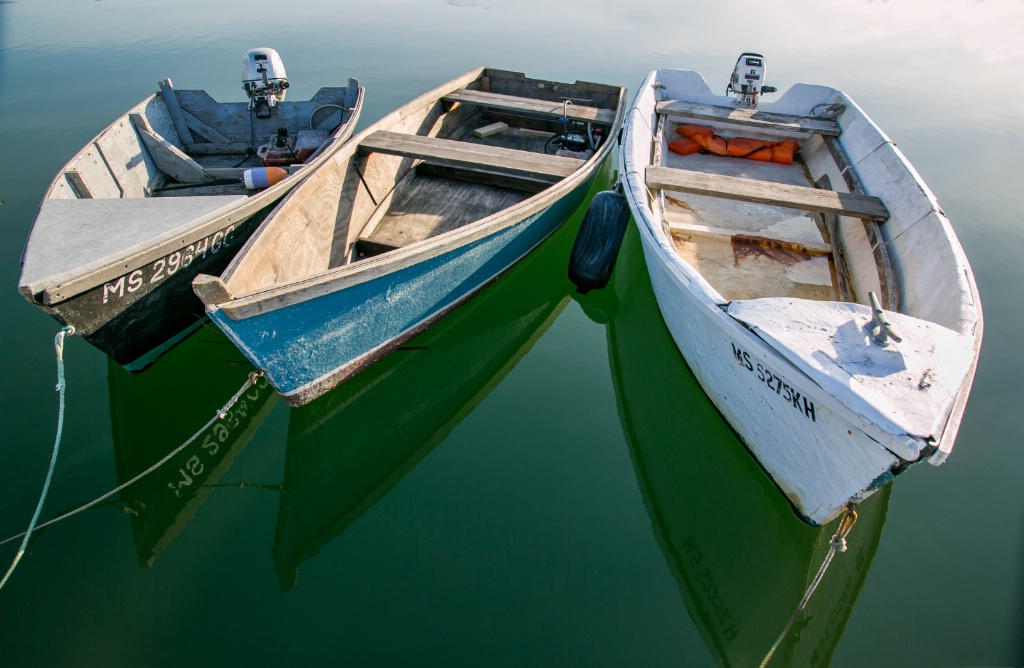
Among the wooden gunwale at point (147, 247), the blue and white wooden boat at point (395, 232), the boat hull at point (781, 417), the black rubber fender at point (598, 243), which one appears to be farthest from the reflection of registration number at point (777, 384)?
the wooden gunwale at point (147, 247)

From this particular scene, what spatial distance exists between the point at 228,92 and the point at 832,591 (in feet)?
42.6

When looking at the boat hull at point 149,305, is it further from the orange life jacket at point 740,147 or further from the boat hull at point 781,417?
the orange life jacket at point 740,147

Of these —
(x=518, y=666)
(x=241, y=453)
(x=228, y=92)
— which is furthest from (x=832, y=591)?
(x=228, y=92)

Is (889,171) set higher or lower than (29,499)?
higher

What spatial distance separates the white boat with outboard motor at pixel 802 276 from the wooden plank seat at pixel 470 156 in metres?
0.68

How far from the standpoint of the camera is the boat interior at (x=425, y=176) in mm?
5016

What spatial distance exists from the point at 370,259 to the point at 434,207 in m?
2.57

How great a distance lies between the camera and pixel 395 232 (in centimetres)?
640

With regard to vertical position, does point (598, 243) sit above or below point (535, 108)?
below

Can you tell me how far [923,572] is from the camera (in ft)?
12.7

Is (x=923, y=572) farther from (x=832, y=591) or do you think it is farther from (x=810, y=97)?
(x=810, y=97)

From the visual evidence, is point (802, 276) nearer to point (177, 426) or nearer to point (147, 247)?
point (147, 247)

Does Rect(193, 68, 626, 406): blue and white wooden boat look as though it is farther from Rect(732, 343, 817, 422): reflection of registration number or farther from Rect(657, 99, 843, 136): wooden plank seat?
Rect(732, 343, 817, 422): reflection of registration number

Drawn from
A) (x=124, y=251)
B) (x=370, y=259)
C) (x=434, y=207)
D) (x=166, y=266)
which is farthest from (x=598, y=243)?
(x=124, y=251)
